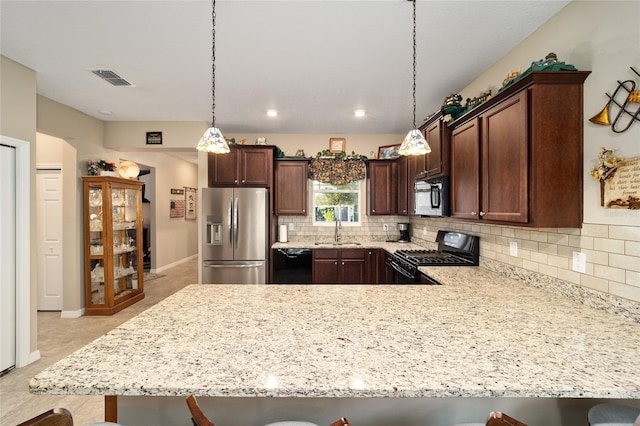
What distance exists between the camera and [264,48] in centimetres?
246

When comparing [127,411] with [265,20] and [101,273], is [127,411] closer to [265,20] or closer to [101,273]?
[265,20]

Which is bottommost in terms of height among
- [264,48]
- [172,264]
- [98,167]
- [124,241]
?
[172,264]

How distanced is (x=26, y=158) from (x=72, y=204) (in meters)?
1.45

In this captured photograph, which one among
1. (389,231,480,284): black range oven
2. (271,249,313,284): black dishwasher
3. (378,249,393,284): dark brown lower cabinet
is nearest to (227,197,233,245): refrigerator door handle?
(271,249,313,284): black dishwasher

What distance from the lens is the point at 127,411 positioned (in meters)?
1.42

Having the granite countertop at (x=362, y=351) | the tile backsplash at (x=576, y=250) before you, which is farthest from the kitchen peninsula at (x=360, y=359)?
the tile backsplash at (x=576, y=250)

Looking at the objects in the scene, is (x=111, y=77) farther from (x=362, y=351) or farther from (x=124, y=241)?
(x=362, y=351)

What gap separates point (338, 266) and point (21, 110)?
3788mm

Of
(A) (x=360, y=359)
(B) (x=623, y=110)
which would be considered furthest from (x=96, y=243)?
(B) (x=623, y=110)

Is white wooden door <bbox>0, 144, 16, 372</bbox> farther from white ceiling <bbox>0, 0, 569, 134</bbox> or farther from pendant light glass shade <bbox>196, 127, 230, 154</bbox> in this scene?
pendant light glass shade <bbox>196, 127, 230, 154</bbox>

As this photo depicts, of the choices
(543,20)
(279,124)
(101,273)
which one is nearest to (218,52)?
(279,124)

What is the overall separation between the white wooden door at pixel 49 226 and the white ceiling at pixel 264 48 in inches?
51.1

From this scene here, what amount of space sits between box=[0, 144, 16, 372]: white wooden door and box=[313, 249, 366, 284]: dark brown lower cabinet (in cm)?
315

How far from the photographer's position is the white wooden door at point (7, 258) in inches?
107
